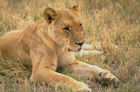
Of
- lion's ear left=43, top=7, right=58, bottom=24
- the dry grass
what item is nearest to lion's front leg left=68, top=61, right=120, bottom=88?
the dry grass

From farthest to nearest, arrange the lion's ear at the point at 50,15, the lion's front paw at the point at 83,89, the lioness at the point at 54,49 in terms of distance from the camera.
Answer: the lion's ear at the point at 50,15
the lioness at the point at 54,49
the lion's front paw at the point at 83,89

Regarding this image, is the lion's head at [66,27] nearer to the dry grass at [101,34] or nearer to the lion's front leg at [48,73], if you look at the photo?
the lion's front leg at [48,73]

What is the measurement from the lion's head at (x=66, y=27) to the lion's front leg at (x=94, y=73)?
1.40ft

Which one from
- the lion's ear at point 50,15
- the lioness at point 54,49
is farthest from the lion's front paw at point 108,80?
the lion's ear at point 50,15

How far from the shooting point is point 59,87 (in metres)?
3.45

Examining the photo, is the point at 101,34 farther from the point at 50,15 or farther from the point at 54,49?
the point at 50,15

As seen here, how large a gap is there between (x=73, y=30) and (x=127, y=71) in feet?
2.71

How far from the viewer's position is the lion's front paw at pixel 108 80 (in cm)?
365

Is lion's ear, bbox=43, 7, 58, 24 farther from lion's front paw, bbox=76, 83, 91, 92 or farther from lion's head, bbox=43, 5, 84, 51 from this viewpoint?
lion's front paw, bbox=76, 83, 91, 92

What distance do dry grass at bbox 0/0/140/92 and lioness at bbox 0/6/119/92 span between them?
132 millimetres

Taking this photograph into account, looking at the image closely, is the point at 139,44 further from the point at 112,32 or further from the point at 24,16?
the point at 24,16

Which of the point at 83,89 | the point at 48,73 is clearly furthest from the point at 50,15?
the point at 83,89

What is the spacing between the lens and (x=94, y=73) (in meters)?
3.90

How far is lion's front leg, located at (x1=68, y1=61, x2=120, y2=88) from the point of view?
12.1ft
